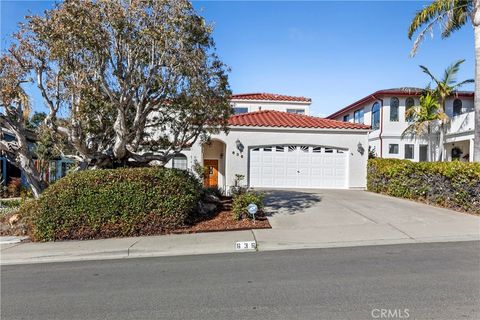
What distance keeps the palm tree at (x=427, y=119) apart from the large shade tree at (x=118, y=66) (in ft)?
50.6

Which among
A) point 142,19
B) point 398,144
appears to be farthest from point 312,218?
point 398,144

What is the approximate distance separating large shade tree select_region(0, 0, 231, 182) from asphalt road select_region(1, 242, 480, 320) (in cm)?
437

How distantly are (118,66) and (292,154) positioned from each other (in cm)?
1114

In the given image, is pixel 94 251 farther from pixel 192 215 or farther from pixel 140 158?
pixel 140 158

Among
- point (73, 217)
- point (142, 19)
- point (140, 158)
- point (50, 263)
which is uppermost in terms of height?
point (142, 19)

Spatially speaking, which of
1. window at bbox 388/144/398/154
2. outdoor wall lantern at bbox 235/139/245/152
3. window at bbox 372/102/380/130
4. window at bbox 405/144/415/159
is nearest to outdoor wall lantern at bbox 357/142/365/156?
window at bbox 388/144/398/154

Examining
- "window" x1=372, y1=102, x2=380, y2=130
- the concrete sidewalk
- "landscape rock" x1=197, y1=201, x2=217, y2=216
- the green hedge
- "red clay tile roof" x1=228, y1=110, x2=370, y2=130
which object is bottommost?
the concrete sidewalk

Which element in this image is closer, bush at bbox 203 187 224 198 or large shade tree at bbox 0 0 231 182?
large shade tree at bbox 0 0 231 182

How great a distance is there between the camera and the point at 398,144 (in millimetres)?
22906

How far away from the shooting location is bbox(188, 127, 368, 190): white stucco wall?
17891 millimetres

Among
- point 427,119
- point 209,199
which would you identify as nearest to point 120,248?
point 209,199

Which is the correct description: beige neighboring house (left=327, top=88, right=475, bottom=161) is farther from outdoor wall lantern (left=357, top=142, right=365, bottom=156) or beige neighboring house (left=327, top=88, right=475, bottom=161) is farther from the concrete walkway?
the concrete walkway

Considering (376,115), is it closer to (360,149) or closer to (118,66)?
(360,149)

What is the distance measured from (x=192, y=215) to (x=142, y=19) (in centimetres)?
545
